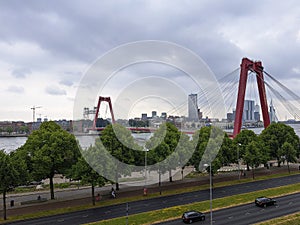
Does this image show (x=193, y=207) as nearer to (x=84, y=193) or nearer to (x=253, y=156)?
(x=84, y=193)

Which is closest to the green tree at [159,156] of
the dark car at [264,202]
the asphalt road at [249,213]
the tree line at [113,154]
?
the tree line at [113,154]

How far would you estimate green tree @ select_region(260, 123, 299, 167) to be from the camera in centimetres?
5088

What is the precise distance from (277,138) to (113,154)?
32.8 m

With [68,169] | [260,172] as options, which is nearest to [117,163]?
[68,169]

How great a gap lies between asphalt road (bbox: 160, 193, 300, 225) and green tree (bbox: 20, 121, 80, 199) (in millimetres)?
15981

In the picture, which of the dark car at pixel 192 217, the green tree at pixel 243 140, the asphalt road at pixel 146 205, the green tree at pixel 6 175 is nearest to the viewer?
the dark car at pixel 192 217

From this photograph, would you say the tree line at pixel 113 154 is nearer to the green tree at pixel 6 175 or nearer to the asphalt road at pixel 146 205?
the green tree at pixel 6 175

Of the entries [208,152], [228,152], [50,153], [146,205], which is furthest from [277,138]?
[50,153]

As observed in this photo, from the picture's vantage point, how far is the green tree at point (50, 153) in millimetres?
32938

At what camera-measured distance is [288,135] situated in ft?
168

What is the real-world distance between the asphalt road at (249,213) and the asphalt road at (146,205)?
4897mm

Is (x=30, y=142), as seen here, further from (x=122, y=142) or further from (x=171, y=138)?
(x=171, y=138)

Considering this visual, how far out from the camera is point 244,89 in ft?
185

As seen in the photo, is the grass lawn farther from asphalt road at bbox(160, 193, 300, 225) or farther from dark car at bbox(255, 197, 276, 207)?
dark car at bbox(255, 197, 276, 207)
